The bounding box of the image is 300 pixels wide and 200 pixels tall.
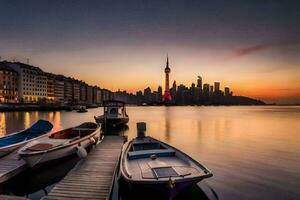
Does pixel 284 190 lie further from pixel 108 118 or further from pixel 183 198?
pixel 108 118

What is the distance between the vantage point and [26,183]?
16.0m

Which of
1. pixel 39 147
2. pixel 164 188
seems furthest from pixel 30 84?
pixel 164 188

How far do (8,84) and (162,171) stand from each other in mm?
159728

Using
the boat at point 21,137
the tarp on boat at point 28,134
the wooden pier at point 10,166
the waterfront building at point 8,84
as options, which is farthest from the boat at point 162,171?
the waterfront building at point 8,84

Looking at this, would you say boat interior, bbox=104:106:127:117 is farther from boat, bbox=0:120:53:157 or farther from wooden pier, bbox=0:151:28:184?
wooden pier, bbox=0:151:28:184

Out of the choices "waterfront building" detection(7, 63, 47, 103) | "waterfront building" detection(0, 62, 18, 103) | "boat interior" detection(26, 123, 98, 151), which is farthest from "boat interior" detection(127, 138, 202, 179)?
"waterfront building" detection(7, 63, 47, 103)

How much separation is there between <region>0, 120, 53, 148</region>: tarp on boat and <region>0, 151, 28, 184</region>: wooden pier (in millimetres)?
4472

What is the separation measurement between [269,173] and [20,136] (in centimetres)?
2417

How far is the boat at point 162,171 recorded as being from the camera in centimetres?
1109

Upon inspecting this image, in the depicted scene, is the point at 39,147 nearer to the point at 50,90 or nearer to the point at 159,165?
the point at 159,165

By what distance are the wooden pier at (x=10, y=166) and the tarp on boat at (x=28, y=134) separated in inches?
176

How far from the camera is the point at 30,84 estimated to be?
166500 mm

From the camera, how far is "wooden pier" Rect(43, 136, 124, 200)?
11.6 meters

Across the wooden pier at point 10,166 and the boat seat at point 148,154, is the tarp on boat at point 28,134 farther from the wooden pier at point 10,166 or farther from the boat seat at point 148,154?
the boat seat at point 148,154
